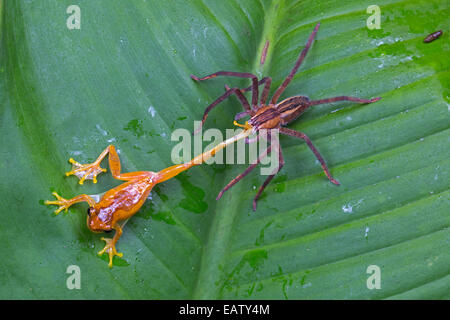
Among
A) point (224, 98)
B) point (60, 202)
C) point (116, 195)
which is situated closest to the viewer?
point (60, 202)

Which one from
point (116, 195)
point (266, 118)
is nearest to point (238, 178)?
point (266, 118)

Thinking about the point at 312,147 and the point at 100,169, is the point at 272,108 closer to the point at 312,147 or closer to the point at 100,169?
the point at 312,147

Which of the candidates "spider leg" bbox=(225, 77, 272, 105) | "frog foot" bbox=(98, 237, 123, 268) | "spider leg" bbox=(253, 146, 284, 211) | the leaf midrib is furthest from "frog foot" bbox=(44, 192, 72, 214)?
"spider leg" bbox=(225, 77, 272, 105)

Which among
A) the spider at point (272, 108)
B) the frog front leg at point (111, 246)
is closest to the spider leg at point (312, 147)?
the spider at point (272, 108)

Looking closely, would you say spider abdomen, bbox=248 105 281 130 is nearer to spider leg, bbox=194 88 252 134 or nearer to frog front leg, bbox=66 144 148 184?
spider leg, bbox=194 88 252 134

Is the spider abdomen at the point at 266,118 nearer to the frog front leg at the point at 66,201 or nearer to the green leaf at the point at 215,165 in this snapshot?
the green leaf at the point at 215,165

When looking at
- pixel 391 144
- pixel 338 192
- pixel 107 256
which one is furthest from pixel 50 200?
pixel 391 144
